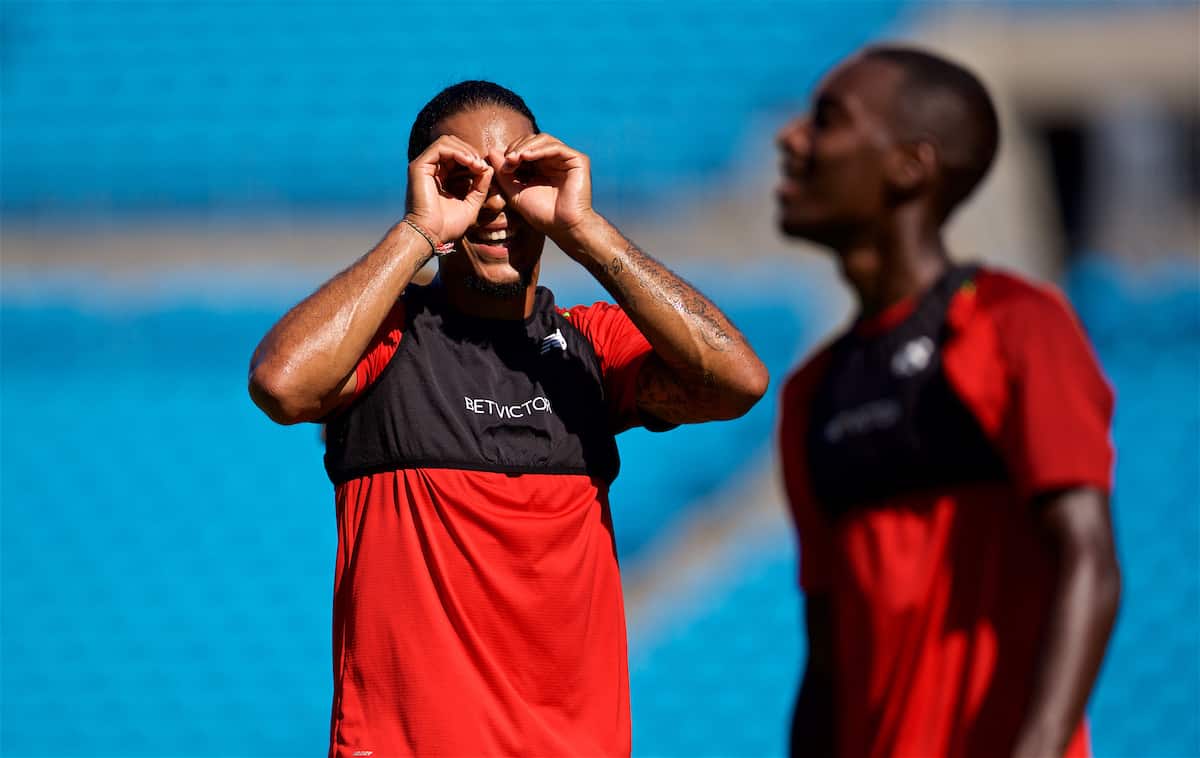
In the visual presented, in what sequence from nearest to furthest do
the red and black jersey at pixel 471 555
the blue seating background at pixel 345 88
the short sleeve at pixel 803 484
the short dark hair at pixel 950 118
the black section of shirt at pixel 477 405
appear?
the short dark hair at pixel 950 118 → the short sleeve at pixel 803 484 → the red and black jersey at pixel 471 555 → the black section of shirt at pixel 477 405 → the blue seating background at pixel 345 88

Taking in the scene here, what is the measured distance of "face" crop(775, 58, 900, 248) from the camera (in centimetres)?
199

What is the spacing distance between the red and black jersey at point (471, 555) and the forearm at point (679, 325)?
0.65 feet

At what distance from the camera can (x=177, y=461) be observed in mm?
6871

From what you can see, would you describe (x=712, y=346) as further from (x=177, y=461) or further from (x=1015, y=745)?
(x=177, y=461)

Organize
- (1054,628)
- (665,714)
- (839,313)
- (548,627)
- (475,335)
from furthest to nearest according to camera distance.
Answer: (839,313) < (665,714) < (475,335) < (548,627) < (1054,628)

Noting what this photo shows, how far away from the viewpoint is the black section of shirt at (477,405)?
2633 millimetres

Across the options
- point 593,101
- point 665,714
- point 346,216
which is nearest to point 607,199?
point 593,101

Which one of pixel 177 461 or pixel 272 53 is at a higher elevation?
pixel 272 53

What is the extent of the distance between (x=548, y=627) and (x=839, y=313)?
14.6 feet

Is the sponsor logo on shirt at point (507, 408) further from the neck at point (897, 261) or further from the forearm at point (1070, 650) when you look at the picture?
the forearm at point (1070, 650)

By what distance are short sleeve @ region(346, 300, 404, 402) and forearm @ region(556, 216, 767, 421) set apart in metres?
0.35

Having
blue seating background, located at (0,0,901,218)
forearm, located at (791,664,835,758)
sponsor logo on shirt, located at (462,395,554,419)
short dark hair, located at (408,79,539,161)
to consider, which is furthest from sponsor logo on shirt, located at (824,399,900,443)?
blue seating background, located at (0,0,901,218)

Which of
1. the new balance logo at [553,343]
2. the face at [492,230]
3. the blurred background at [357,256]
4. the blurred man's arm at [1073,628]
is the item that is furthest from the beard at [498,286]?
the blurred background at [357,256]

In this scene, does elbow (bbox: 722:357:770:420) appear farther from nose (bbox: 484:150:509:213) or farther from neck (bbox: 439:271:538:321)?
nose (bbox: 484:150:509:213)
